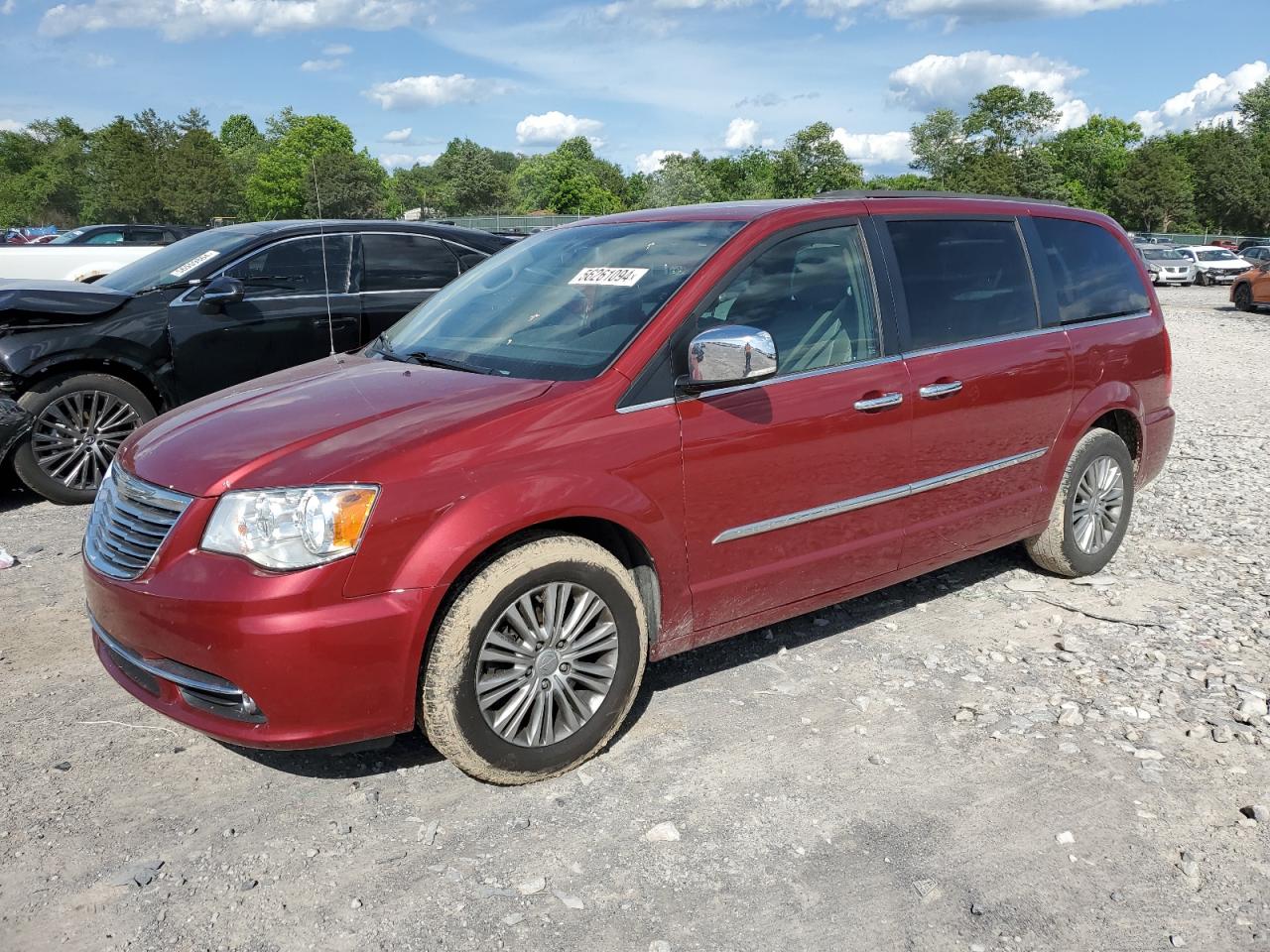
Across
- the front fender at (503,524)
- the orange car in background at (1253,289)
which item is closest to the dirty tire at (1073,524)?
the front fender at (503,524)

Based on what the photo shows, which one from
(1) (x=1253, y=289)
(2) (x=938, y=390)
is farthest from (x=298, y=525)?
(1) (x=1253, y=289)

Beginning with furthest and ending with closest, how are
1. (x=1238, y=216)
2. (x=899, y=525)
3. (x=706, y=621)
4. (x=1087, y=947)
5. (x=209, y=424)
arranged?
(x=1238, y=216), (x=899, y=525), (x=706, y=621), (x=209, y=424), (x=1087, y=947)

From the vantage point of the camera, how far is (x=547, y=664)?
11.0 ft

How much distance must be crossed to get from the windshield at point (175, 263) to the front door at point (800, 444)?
492 centimetres

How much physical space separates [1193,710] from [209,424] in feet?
12.2

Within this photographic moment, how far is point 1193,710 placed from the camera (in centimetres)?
397

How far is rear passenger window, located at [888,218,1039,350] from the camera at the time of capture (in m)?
4.37

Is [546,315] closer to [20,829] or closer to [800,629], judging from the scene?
[800,629]

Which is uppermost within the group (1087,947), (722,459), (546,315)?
(546,315)

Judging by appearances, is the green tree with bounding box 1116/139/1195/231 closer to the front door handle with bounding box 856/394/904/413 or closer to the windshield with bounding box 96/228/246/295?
the windshield with bounding box 96/228/246/295

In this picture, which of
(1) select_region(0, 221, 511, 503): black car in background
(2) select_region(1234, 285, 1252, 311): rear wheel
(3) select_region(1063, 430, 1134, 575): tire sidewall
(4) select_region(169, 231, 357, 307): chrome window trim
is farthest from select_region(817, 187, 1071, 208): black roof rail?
(2) select_region(1234, 285, 1252, 311): rear wheel

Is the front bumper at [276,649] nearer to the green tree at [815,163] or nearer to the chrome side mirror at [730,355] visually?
the chrome side mirror at [730,355]

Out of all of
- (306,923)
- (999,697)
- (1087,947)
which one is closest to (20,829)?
(306,923)

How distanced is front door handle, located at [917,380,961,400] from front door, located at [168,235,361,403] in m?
4.64
